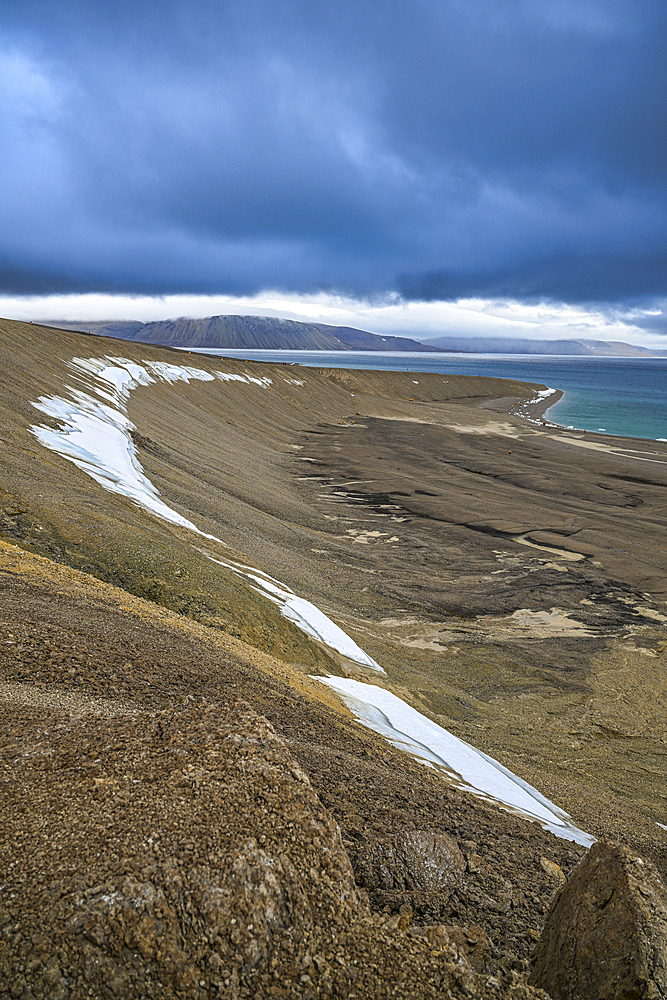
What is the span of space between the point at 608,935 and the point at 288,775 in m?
1.85

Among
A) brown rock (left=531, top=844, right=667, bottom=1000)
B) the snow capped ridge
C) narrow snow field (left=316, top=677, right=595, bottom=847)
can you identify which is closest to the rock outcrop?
brown rock (left=531, top=844, right=667, bottom=1000)

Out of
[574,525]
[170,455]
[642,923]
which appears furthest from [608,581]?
[170,455]

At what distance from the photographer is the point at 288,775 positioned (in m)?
3.37

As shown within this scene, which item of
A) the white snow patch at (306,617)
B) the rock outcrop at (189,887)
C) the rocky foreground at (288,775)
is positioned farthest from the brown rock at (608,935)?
the white snow patch at (306,617)

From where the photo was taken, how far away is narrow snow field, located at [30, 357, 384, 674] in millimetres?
9523

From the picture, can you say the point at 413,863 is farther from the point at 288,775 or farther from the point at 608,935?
the point at 608,935

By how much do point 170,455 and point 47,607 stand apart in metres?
14.1

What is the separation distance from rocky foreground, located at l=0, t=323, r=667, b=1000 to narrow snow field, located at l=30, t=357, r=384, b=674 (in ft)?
2.06

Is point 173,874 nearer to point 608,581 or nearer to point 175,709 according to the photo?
point 175,709

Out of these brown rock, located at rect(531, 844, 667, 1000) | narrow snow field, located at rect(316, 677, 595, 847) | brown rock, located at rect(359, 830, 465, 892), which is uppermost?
brown rock, located at rect(531, 844, 667, 1000)

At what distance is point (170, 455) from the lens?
19250mm

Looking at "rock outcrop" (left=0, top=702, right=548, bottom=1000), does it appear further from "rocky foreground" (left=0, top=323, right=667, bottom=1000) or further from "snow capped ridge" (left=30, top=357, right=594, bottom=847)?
"snow capped ridge" (left=30, top=357, right=594, bottom=847)

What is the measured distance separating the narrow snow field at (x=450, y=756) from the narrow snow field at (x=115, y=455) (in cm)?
167

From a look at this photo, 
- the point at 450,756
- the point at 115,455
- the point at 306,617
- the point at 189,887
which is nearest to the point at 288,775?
the point at 189,887
